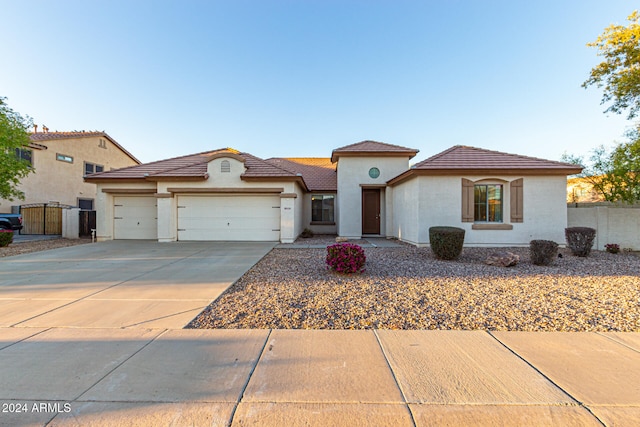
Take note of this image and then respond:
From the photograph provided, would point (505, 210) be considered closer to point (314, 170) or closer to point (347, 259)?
point (347, 259)

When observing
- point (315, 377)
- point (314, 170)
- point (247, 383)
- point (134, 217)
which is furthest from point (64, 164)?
point (315, 377)

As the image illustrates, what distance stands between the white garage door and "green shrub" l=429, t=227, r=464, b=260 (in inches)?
511

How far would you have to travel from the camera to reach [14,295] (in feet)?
16.9

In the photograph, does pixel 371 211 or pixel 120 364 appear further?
pixel 371 211

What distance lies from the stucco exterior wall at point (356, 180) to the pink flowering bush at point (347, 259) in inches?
328

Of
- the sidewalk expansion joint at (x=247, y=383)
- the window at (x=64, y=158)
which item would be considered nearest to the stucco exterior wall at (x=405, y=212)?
the sidewalk expansion joint at (x=247, y=383)

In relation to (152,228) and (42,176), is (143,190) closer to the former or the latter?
(152,228)

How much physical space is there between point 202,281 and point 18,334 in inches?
114

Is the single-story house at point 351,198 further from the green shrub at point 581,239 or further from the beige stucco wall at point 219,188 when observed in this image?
the green shrub at point 581,239

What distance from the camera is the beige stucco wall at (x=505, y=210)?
11.1 m

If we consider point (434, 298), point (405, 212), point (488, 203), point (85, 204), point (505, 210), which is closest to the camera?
point (434, 298)

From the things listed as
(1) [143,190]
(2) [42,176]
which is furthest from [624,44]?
(2) [42,176]

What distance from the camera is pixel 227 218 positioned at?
43.7 feet

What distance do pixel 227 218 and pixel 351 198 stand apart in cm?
636
